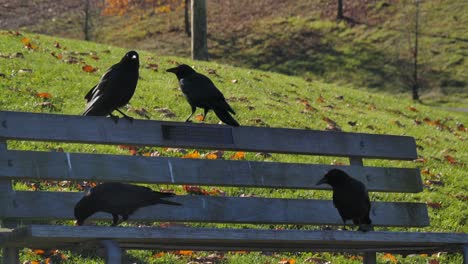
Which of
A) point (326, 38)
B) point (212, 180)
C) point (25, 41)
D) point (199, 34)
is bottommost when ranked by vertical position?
point (212, 180)

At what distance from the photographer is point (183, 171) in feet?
21.3

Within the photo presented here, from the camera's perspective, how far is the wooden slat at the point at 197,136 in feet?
19.9

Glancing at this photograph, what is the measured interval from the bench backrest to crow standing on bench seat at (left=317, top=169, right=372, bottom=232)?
44 cm

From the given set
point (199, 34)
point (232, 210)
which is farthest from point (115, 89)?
point (199, 34)

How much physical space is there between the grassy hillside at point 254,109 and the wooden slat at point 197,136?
123 centimetres

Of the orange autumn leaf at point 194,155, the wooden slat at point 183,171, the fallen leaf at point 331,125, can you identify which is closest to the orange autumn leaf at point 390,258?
the wooden slat at point 183,171

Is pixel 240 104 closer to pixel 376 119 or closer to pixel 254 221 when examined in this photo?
pixel 376 119

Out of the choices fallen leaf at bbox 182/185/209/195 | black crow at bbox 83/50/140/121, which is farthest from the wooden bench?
fallen leaf at bbox 182/185/209/195

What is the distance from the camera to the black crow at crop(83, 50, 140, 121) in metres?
6.74

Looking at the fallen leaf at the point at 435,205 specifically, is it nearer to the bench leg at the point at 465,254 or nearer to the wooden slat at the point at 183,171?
the wooden slat at the point at 183,171

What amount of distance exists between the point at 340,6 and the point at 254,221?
136ft

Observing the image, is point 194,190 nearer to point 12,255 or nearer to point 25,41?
point 12,255

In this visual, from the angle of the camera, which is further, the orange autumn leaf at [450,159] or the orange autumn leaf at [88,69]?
the orange autumn leaf at [88,69]

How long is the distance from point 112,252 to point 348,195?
212 centimetres
